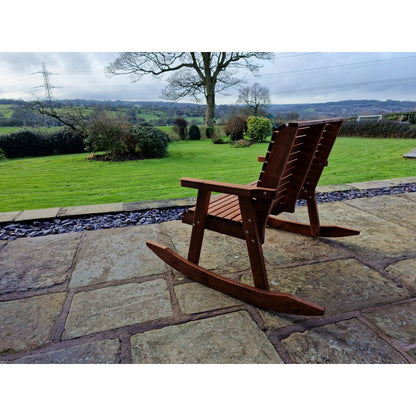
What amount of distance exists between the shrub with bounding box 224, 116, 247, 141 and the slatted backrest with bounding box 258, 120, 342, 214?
36.7ft

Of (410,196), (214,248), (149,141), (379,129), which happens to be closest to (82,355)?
(214,248)

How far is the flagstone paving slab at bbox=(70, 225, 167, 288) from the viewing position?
2211 mm

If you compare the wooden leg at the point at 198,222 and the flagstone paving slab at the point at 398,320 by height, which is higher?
the wooden leg at the point at 198,222

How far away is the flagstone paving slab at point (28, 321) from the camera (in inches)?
61.9

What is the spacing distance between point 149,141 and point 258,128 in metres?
5.89

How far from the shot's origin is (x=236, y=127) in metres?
13.2

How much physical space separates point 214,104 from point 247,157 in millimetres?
10043

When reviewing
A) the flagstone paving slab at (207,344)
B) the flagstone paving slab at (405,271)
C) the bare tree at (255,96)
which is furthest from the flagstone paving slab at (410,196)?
the bare tree at (255,96)

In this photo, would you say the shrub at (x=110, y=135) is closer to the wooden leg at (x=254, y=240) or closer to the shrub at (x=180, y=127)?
the shrub at (x=180, y=127)

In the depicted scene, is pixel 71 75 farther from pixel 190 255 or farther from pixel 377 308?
pixel 377 308

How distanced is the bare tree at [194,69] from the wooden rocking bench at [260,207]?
52.3ft

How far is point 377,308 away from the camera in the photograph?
1.78 meters

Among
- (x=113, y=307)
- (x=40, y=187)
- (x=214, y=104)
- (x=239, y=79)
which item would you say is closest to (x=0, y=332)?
(x=113, y=307)

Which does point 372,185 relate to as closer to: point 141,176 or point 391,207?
point 391,207
